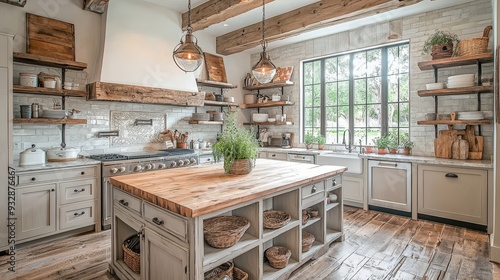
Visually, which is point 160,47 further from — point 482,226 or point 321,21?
point 482,226

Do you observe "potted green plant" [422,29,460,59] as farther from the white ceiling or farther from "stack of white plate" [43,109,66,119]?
"stack of white plate" [43,109,66,119]

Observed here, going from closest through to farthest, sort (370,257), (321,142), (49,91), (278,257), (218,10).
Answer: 1. (278,257)
2. (370,257)
3. (49,91)
4. (218,10)
5. (321,142)

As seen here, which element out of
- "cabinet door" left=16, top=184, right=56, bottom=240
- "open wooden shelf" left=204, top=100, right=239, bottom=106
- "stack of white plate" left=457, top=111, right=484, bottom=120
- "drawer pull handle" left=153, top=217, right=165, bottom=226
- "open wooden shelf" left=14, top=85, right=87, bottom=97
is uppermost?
"open wooden shelf" left=204, top=100, right=239, bottom=106

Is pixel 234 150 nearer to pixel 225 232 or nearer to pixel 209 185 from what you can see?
pixel 209 185

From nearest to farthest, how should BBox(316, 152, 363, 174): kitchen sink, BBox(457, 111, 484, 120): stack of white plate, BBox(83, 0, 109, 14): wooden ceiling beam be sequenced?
BBox(457, 111, 484, 120): stack of white plate → BBox(83, 0, 109, 14): wooden ceiling beam → BBox(316, 152, 363, 174): kitchen sink

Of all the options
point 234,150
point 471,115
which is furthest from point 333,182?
point 471,115

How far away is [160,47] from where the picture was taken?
451 centimetres

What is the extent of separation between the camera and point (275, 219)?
233cm

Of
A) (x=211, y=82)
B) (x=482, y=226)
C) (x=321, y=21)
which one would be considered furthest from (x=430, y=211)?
(x=211, y=82)

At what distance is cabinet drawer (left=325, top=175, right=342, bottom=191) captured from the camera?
284 centimetres

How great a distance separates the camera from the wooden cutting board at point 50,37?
347 cm

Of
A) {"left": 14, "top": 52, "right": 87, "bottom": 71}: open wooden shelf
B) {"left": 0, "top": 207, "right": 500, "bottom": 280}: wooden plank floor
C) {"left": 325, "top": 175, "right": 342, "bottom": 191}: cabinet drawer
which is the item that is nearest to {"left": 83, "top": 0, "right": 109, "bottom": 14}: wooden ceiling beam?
{"left": 14, "top": 52, "right": 87, "bottom": 71}: open wooden shelf

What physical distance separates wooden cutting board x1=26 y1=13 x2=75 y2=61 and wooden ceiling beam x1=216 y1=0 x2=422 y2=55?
8.95 ft

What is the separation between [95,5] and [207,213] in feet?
12.3
